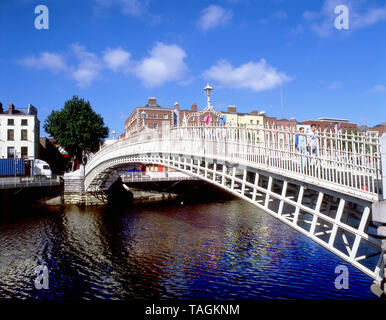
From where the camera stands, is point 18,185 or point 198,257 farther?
point 18,185

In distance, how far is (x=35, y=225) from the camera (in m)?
23.5

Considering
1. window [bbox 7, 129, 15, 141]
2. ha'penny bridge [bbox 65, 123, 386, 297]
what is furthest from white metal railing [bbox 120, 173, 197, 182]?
ha'penny bridge [bbox 65, 123, 386, 297]

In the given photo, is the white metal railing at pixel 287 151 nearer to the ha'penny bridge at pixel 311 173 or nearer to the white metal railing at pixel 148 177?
the ha'penny bridge at pixel 311 173

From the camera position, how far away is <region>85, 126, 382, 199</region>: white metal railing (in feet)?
23.7

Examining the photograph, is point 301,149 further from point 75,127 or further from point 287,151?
point 75,127

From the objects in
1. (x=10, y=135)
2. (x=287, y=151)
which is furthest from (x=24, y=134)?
(x=287, y=151)

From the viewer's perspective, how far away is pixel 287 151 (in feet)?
30.4

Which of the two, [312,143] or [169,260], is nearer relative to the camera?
[312,143]

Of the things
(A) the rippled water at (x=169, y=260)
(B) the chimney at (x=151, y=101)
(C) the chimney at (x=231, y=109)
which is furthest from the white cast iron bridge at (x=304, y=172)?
(C) the chimney at (x=231, y=109)

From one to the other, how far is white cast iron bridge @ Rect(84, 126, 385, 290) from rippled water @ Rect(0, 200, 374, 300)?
2.13 m

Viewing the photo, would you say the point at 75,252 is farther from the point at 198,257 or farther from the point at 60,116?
the point at 60,116

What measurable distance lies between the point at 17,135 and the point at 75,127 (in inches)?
370
